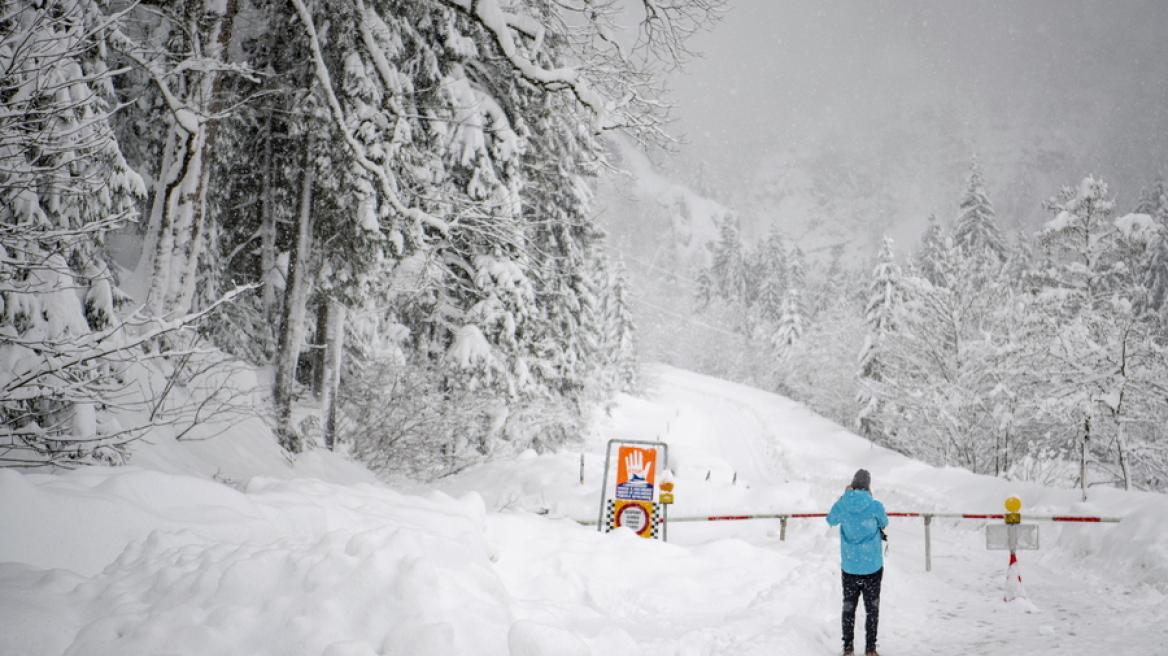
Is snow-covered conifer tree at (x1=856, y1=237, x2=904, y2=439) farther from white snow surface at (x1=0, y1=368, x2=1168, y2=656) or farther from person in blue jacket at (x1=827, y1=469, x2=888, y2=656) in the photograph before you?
person in blue jacket at (x1=827, y1=469, x2=888, y2=656)

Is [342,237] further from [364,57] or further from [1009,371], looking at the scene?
[1009,371]

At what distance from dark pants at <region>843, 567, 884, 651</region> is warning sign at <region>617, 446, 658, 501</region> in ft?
12.4

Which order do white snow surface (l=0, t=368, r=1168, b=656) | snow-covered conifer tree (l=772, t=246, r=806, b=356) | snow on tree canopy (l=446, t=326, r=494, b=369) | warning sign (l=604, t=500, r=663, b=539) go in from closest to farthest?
white snow surface (l=0, t=368, r=1168, b=656), warning sign (l=604, t=500, r=663, b=539), snow on tree canopy (l=446, t=326, r=494, b=369), snow-covered conifer tree (l=772, t=246, r=806, b=356)

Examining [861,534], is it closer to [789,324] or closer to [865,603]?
[865,603]

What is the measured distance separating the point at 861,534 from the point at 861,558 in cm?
22

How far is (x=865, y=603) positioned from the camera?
595 cm

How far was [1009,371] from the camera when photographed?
1900 cm

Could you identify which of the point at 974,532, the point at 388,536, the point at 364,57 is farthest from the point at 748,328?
the point at 388,536

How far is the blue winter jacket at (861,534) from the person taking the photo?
5.98 meters

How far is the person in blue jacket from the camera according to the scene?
5.88 m

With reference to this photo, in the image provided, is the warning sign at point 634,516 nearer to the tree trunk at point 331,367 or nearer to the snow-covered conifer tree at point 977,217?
the tree trunk at point 331,367

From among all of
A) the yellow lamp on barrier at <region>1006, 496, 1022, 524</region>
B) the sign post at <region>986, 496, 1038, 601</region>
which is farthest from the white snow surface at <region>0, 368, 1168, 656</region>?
the yellow lamp on barrier at <region>1006, 496, 1022, 524</region>

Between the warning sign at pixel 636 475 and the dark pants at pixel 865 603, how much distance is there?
3.79 m

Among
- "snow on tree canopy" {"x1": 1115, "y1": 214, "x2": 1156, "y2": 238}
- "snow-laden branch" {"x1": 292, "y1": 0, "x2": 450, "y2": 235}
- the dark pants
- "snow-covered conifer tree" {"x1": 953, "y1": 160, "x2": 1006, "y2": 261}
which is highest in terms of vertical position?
"snow-covered conifer tree" {"x1": 953, "y1": 160, "x2": 1006, "y2": 261}
